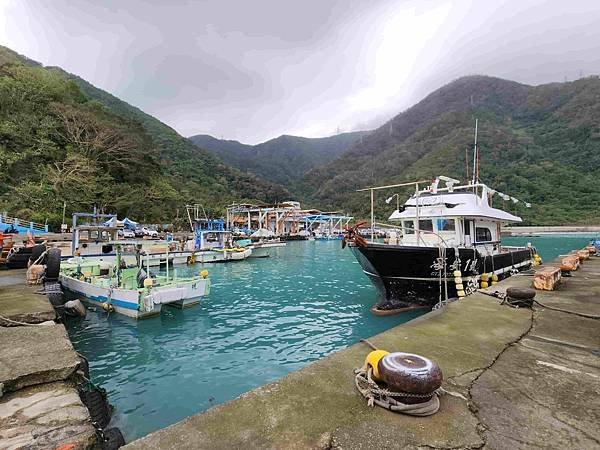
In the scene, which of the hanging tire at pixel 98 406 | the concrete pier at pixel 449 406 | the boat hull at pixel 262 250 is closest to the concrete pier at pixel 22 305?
the hanging tire at pixel 98 406

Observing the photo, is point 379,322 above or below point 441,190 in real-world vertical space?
below

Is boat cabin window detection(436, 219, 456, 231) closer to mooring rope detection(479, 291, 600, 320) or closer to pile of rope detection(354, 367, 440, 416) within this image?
mooring rope detection(479, 291, 600, 320)

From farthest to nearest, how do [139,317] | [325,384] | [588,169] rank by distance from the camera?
1. [588,169]
2. [139,317]
3. [325,384]

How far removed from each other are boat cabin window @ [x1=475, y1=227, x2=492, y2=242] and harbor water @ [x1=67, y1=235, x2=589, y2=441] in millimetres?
4529

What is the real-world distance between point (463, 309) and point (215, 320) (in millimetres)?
8460

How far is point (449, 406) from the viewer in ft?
9.48

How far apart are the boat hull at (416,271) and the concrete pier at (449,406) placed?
19.2 feet

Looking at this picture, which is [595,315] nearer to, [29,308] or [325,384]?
[325,384]

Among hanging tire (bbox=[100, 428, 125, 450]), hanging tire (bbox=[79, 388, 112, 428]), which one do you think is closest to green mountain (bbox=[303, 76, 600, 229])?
hanging tire (bbox=[79, 388, 112, 428])

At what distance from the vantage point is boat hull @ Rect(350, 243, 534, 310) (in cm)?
1070

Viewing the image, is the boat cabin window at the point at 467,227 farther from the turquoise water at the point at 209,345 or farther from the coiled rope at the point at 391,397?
the coiled rope at the point at 391,397

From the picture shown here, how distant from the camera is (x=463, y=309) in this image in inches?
247

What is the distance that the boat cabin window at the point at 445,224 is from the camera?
1220 centimetres

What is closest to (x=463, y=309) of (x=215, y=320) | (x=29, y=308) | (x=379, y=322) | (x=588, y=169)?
(x=379, y=322)
